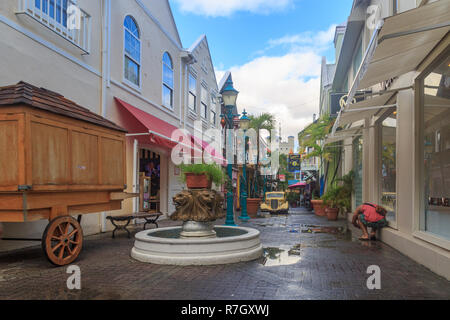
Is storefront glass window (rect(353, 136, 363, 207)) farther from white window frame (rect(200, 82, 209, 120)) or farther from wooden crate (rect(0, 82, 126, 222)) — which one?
white window frame (rect(200, 82, 209, 120))

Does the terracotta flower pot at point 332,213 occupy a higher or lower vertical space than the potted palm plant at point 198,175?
lower

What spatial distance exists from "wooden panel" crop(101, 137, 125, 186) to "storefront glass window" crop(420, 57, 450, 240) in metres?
6.06

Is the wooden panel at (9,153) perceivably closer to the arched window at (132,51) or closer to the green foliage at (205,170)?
the green foliage at (205,170)

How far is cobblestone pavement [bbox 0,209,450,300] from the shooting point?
4285 mm

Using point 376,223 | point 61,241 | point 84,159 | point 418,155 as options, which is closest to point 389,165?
point 376,223

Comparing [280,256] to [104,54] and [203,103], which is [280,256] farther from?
[203,103]

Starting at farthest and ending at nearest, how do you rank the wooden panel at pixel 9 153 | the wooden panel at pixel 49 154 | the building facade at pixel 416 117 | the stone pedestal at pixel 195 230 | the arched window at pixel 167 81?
the arched window at pixel 167 81 → the stone pedestal at pixel 195 230 → the wooden panel at pixel 49 154 → the wooden panel at pixel 9 153 → the building facade at pixel 416 117

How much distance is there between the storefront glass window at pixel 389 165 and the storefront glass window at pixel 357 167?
296 centimetres

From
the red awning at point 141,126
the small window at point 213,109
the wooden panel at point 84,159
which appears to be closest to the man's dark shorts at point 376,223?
the wooden panel at point 84,159

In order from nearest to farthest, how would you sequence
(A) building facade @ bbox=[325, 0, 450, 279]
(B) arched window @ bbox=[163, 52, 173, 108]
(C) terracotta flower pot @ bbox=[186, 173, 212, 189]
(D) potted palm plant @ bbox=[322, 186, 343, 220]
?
(A) building facade @ bbox=[325, 0, 450, 279] → (C) terracotta flower pot @ bbox=[186, 173, 212, 189] → (D) potted palm plant @ bbox=[322, 186, 343, 220] → (B) arched window @ bbox=[163, 52, 173, 108]

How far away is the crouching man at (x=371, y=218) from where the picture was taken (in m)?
8.41

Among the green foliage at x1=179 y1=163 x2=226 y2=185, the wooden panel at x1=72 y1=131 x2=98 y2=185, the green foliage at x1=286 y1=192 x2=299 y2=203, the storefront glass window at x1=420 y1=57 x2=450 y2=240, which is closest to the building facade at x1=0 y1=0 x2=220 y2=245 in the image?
the wooden panel at x1=72 y1=131 x2=98 y2=185

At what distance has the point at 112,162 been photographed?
727 cm
